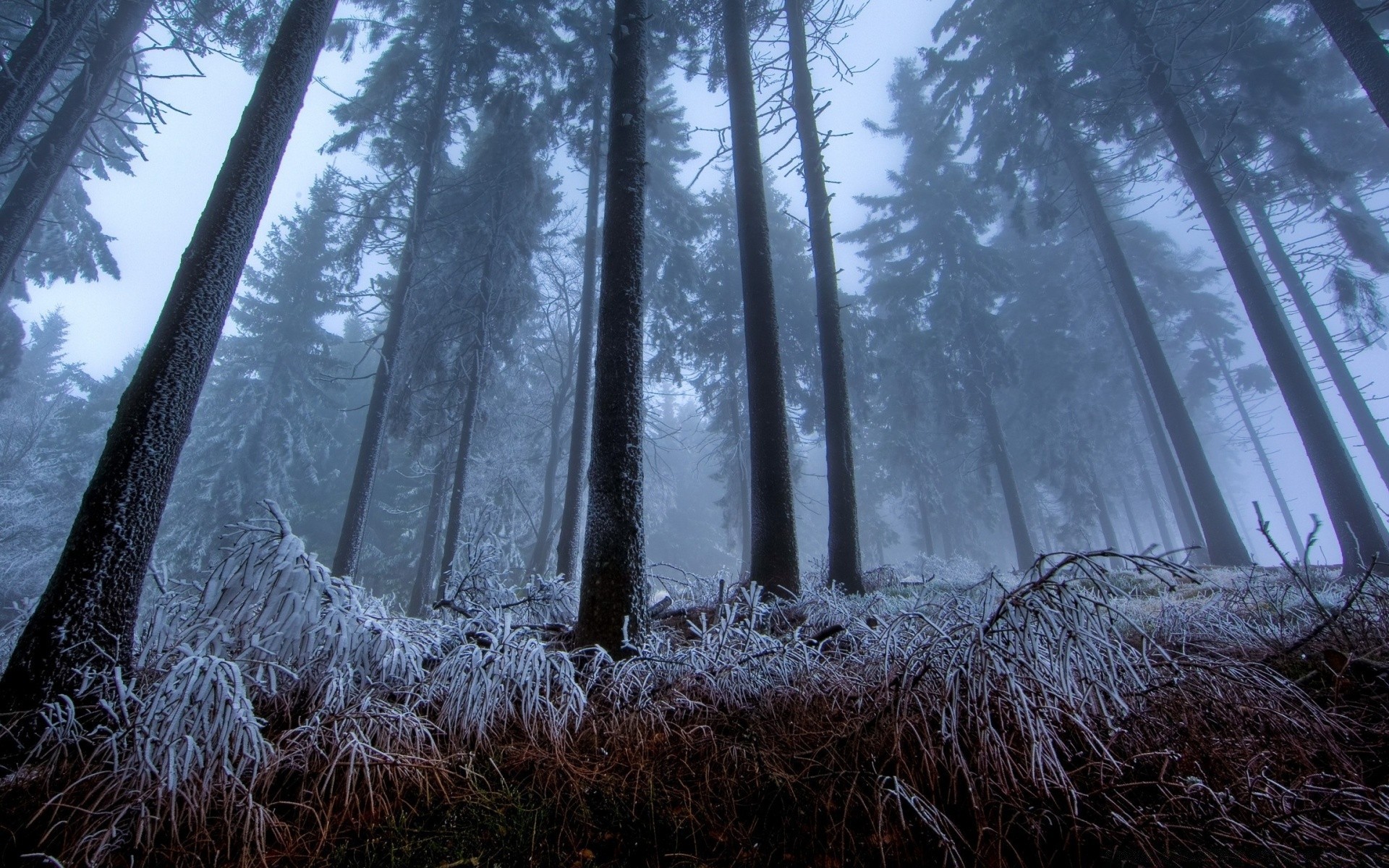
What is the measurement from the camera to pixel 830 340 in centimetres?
780

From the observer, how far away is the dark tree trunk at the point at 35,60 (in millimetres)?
6664

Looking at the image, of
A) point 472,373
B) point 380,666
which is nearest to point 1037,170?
point 472,373

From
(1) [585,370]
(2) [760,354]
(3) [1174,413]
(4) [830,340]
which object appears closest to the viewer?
(2) [760,354]

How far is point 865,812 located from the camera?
1.50 meters

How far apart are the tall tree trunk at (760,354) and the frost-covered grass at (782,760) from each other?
365 cm

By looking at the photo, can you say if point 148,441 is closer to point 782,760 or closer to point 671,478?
point 782,760

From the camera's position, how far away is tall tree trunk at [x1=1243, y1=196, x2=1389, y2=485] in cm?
1382

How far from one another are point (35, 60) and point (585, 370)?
8526mm

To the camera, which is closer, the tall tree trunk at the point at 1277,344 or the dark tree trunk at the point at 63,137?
the tall tree trunk at the point at 1277,344

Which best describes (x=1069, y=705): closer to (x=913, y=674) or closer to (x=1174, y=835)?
(x=1174, y=835)

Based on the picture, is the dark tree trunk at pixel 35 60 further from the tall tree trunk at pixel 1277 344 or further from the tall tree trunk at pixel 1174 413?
the tall tree trunk at pixel 1174 413

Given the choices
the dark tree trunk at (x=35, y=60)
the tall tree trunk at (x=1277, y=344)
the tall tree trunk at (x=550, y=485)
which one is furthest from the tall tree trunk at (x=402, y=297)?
the tall tree trunk at (x=1277, y=344)

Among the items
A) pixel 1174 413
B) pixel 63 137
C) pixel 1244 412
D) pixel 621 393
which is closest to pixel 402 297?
pixel 63 137

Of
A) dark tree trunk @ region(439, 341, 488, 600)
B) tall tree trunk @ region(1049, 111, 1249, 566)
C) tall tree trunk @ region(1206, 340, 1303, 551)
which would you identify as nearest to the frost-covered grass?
dark tree trunk @ region(439, 341, 488, 600)
